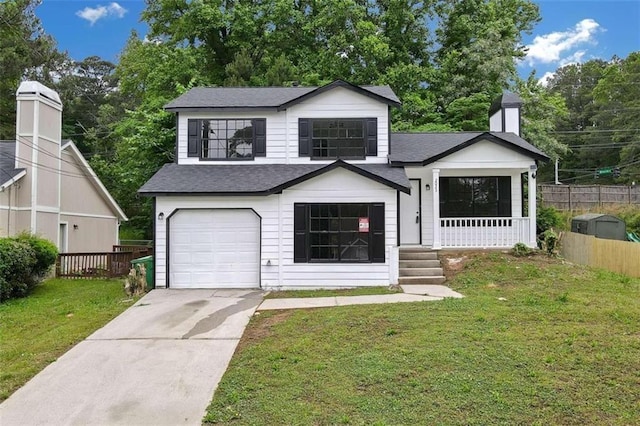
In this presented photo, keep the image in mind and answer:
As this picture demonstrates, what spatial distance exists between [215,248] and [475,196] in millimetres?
8326

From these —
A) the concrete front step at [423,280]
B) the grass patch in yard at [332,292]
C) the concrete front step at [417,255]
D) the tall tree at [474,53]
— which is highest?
the tall tree at [474,53]

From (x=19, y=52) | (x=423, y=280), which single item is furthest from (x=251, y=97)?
(x=19, y=52)

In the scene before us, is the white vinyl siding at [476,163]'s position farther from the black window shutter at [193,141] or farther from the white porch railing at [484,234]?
the black window shutter at [193,141]

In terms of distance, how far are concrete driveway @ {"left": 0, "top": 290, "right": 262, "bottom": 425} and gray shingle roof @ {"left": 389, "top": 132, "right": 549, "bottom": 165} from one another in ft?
23.9

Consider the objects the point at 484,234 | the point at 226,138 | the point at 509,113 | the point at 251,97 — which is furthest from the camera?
the point at 509,113

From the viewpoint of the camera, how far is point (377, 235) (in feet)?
37.2

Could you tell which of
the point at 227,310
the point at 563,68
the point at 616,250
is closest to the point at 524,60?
the point at 616,250

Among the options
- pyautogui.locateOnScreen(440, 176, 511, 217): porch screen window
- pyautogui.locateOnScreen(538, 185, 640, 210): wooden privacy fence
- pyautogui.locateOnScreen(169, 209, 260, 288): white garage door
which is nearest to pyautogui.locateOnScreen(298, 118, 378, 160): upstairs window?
pyautogui.locateOnScreen(440, 176, 511, 217): porch screen window

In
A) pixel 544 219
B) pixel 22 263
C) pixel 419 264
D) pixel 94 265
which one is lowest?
pixel 94 265

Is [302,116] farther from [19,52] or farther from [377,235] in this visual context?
[19,52]

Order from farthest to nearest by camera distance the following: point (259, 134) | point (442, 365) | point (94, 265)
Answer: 1. point (94, 265)
2. point (259, 134)
3. point (442, 365)

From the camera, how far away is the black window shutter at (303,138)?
44.4 ft

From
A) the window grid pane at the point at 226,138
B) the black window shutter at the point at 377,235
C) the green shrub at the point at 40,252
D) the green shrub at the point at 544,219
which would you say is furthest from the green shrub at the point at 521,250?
the green shrub at the point at 40,252

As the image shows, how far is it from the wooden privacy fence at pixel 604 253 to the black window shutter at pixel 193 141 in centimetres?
1293
